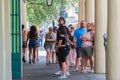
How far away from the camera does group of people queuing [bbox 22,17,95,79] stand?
14.3 m

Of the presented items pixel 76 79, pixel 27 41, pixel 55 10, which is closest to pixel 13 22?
pixel 76 79

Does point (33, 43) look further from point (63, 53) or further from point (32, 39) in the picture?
point (63, 53)

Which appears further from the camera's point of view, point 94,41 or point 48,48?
point 48,48

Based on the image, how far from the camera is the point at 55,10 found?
4822 centimetres
